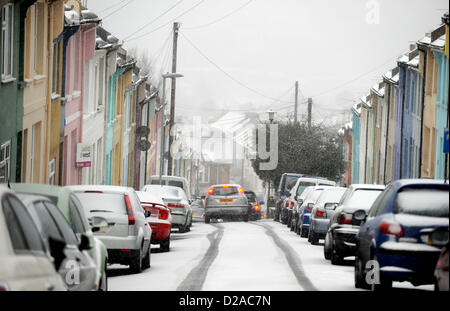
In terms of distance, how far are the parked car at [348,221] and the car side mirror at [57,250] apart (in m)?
10.2

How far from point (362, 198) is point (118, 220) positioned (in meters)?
4.53

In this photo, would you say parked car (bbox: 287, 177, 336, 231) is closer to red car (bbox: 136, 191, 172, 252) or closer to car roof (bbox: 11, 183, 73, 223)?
red car (bbox: 136, 191, 172, 252)

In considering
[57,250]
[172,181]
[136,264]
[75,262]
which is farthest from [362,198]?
[172,181]

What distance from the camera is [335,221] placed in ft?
58.6

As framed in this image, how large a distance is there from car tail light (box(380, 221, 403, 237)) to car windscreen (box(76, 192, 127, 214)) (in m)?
5.78

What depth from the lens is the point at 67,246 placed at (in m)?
8.77

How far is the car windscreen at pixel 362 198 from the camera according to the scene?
1788 centimetres

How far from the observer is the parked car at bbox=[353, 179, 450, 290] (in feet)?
36.8

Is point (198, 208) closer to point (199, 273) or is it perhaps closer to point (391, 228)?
point (199, 273)

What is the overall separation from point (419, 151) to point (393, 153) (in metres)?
10.0
